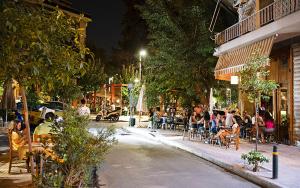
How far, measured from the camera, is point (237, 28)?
2134 cm

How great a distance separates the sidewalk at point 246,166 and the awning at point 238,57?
363 centimetres

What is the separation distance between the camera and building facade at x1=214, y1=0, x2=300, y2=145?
16297 mm

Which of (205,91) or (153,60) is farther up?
(153,60)

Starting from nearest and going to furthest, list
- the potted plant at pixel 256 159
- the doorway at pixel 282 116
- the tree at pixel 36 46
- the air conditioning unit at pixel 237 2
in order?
the tree at pixel 36 46
the potted plant at pixel 256 159
the doorway at pixel 282 116
the air conditioning unit at pixel 237 2

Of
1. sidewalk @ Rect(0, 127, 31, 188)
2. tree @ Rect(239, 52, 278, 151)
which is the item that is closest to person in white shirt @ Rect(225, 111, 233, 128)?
tree @ Rect(239, 52, 278, 151)

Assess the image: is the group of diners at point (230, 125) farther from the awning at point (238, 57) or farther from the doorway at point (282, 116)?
the awning at point (238, 57)

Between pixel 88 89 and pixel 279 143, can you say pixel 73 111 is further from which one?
pixel 88 89

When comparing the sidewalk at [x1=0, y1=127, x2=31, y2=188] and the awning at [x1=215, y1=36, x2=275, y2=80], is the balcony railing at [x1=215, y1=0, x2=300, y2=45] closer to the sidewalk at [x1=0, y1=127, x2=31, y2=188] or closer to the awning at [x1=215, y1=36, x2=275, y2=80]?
the awning at [x1=215, y1=36, x2=275, y2=80]

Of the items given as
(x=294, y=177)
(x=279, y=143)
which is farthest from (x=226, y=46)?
(x=294, y=177)

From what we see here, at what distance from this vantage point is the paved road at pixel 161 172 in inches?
404

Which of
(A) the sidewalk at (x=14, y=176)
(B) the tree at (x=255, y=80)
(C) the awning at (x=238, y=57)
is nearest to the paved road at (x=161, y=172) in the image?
(A) the sidewalk at (x=14, y=176)

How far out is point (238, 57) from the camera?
20.1m

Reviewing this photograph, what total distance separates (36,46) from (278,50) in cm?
1568

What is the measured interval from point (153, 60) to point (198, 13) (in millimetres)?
4508
